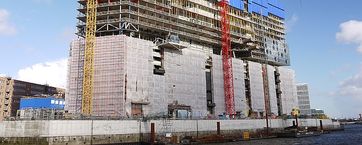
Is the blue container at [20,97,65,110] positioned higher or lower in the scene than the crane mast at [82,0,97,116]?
lower

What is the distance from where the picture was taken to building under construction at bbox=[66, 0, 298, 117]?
118000 mm

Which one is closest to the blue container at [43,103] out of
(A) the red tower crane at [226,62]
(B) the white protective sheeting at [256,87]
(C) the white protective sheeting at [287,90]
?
(A) the red tower crane at [226,62]

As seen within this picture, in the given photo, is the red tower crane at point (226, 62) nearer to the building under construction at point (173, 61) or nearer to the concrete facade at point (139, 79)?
the building under construction at point (173, 61)

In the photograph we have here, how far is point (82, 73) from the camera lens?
11975cm

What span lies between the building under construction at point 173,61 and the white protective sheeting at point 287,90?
3.97 meters

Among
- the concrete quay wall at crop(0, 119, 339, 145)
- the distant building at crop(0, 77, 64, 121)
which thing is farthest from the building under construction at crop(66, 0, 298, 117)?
the distant building at crop(0, 77, 64, 121)

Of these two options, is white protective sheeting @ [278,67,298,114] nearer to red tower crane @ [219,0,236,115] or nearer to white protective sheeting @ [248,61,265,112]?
white protective sheeting @ [248,61,265,112]

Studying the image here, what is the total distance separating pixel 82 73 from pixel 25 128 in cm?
3719

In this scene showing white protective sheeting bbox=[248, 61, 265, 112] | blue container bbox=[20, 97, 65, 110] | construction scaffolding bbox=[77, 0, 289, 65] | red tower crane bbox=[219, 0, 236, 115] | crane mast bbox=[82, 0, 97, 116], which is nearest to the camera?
crane mast bbox=[82, 0, 97, 116]

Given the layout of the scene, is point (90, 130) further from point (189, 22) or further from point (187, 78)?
point (189, 22)

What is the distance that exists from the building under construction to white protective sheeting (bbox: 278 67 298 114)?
3974 mm

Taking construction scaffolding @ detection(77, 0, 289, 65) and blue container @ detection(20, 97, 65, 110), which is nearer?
construction scaffolding @ detection(77, 0, 289, 65)

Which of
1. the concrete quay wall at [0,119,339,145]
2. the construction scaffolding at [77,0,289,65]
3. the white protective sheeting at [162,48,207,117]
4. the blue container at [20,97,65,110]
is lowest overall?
the concrete quay wall at [0,119,339,145]

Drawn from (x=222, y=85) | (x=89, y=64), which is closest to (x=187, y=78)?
(x=222, y=85)
